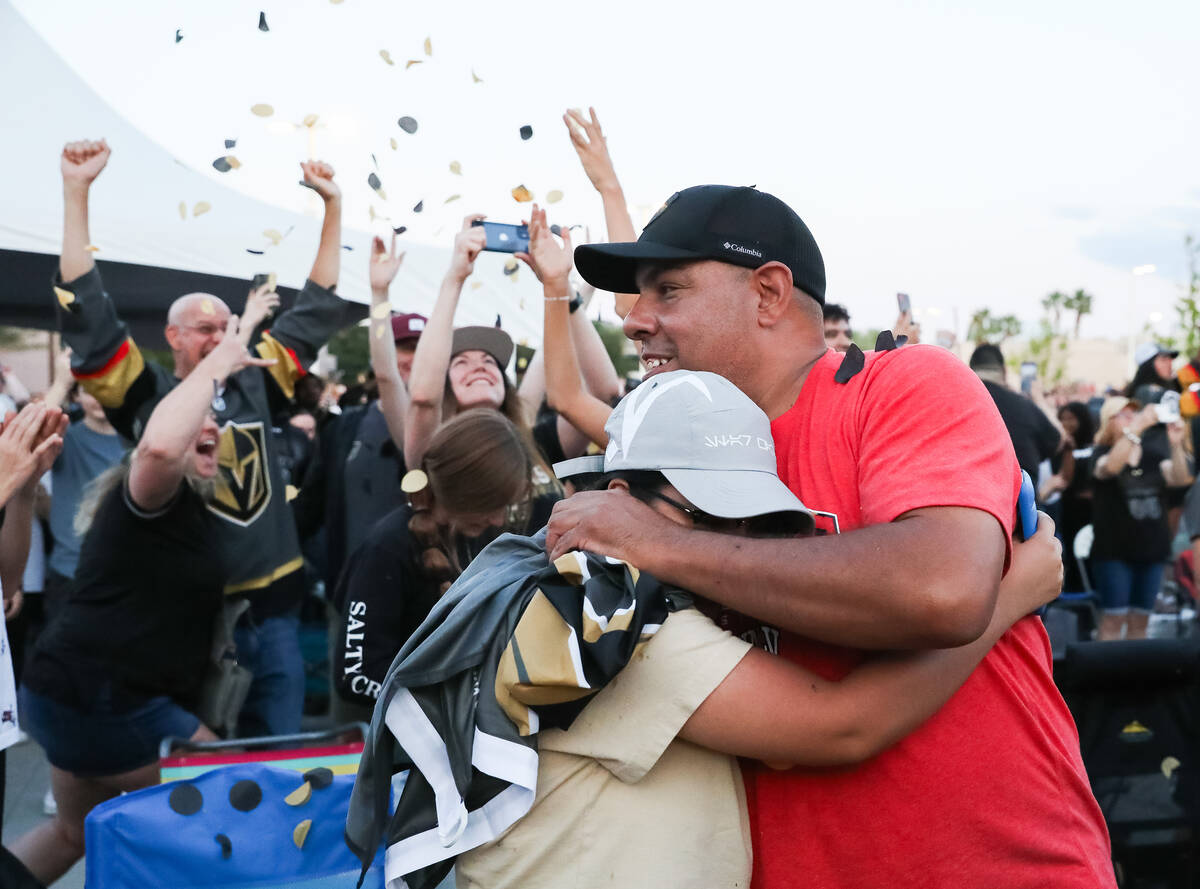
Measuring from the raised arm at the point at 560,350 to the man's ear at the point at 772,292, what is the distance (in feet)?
5.68

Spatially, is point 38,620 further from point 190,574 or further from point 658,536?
point 658,536

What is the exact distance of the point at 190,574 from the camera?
12.9 ft

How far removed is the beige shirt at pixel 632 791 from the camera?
1576mm

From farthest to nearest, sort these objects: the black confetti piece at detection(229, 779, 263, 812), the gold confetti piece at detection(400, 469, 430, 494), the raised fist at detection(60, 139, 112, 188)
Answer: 1. the raised fist at detection(60, 139, 112, 188)
2. the gold confetti piece at detection(400, 469, 430, 494)
3. the black confetti piece at detection(229, 779, 263, 812)

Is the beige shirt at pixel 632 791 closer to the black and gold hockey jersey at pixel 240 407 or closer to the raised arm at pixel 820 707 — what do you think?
the raised arm at pixel 820 707

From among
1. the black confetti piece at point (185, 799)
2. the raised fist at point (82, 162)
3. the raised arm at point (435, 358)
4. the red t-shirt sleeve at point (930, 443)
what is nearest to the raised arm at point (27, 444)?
the black confetti piece at point (185, 799)

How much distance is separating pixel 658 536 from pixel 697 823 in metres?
0.43

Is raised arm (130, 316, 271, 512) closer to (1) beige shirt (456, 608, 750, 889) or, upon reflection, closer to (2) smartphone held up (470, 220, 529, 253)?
(2) smartphone held up (470, 220, 529, 253)

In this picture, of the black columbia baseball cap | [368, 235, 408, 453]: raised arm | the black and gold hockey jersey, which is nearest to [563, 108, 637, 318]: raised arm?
[368, 235, 408, 453]: raised arm

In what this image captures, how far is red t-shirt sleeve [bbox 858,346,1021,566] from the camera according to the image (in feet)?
5.16

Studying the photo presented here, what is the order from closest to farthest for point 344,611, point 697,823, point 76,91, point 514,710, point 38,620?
point 514,710 < point 697,823 < point 344,611 < point 38,620 < point 76,91

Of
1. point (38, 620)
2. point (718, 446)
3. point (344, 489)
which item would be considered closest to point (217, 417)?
point (344, 489)

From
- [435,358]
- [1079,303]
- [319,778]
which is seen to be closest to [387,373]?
[435,358]

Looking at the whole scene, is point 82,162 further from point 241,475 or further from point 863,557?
point 863,557
